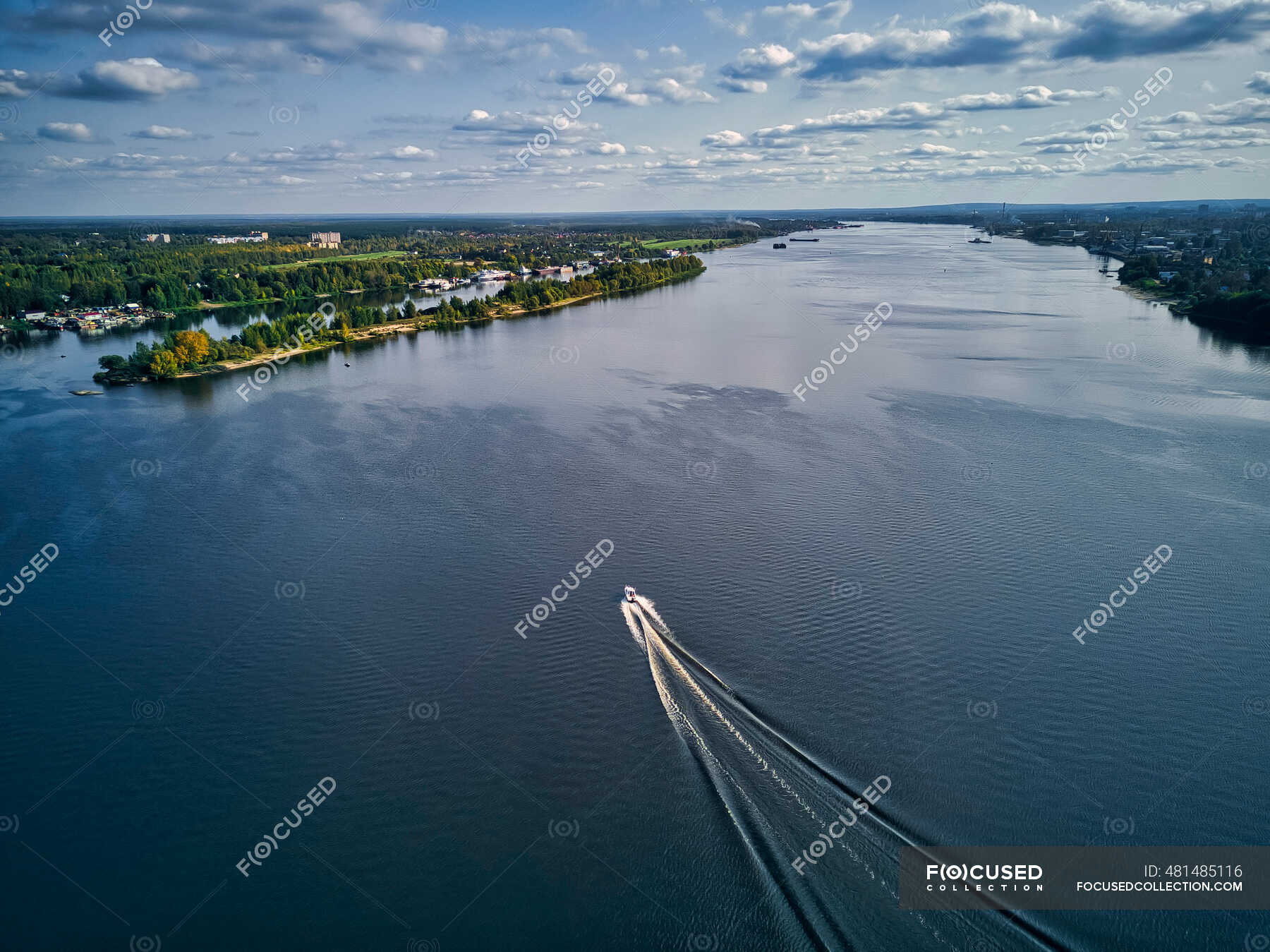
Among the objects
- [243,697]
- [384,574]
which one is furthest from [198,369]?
[243,697]

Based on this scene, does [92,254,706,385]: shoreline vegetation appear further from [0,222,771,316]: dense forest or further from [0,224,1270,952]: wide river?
[0,222,771,316]: dense forest

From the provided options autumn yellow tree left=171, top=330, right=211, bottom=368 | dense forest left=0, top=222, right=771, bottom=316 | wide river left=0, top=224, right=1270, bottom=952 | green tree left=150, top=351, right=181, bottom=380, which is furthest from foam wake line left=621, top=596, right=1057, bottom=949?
dense forest left=0, top=222, right=771, bottom=316

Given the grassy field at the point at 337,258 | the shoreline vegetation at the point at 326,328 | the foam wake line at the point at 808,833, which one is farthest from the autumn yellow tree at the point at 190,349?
the grassy field at the point at 337,258

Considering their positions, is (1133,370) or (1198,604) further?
(1133,370)

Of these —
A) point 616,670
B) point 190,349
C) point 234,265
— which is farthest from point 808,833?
point 234,265

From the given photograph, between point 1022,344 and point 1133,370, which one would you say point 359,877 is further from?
point 1022,344

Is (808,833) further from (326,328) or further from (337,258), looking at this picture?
(337,258)
